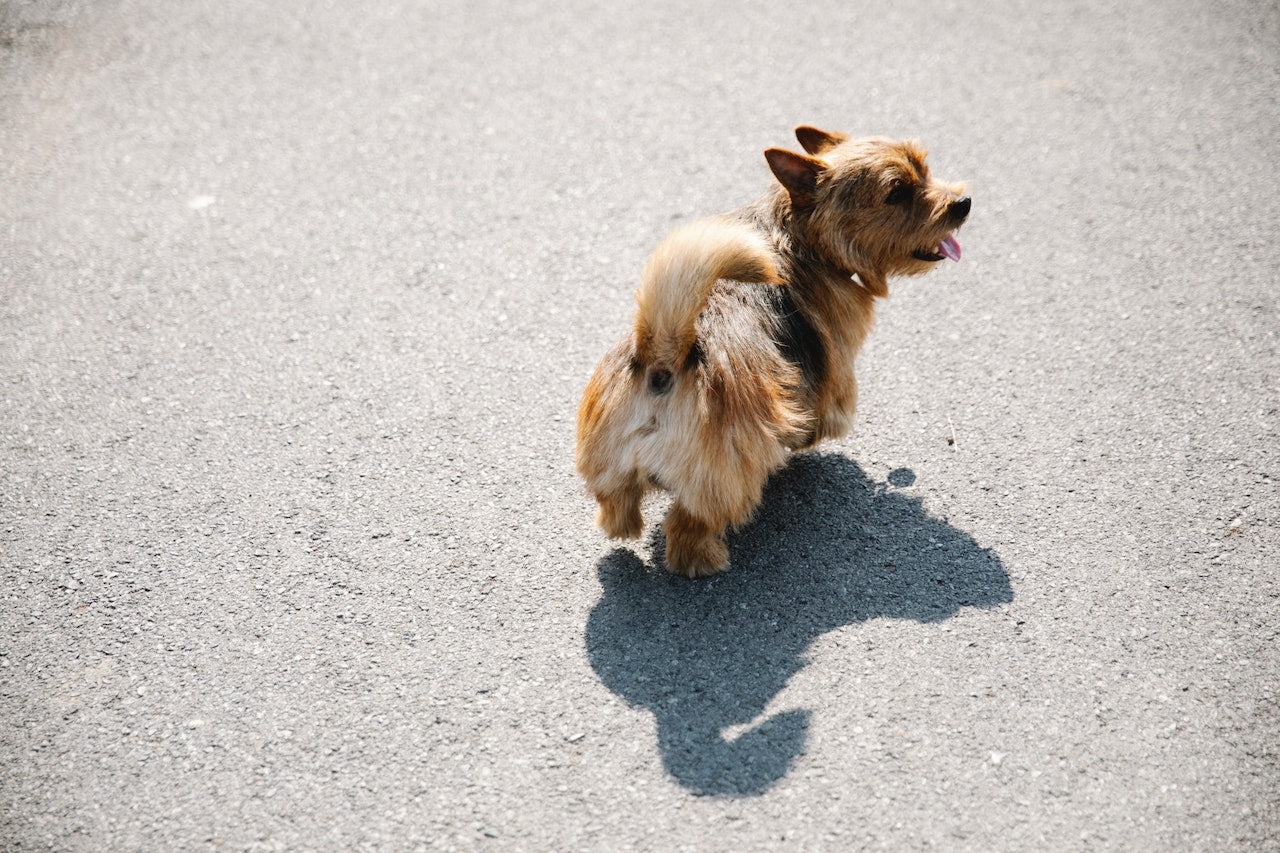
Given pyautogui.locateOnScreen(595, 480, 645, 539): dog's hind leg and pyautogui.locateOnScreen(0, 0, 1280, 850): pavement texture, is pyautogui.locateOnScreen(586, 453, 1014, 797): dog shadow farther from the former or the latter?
pyautogui.locateOnScreen(595, 480, 645, 539): dog's hind leg

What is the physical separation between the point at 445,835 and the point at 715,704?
2.92 ft

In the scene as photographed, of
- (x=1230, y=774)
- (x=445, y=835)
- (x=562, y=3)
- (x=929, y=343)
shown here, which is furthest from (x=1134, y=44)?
(x=445, y=835)

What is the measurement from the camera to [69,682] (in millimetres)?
3043

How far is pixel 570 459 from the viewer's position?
12.6 ft

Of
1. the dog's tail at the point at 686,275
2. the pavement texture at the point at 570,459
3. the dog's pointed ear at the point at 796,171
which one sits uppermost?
the dog's pointed ear at the point at 796,171

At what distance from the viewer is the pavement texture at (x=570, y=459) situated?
2701 millimetres

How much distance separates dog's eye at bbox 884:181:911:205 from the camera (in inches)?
130

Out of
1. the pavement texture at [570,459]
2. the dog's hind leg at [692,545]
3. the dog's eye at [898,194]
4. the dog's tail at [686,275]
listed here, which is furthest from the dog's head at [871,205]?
the dog's hind leg at [692,545]

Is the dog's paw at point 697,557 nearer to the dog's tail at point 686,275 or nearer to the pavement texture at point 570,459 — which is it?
the pavement texture at point 570,459

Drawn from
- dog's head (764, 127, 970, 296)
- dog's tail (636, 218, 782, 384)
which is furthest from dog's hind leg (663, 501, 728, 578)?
dog's head (764, 127, 970, 296)

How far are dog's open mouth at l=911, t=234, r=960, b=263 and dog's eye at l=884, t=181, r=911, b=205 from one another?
20 centimetres

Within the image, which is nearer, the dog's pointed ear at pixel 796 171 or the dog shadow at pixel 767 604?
the dog shadow at pixel 767 604

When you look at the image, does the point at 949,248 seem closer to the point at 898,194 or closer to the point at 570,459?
the point at 898,194

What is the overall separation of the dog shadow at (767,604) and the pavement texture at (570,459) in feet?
0.05
